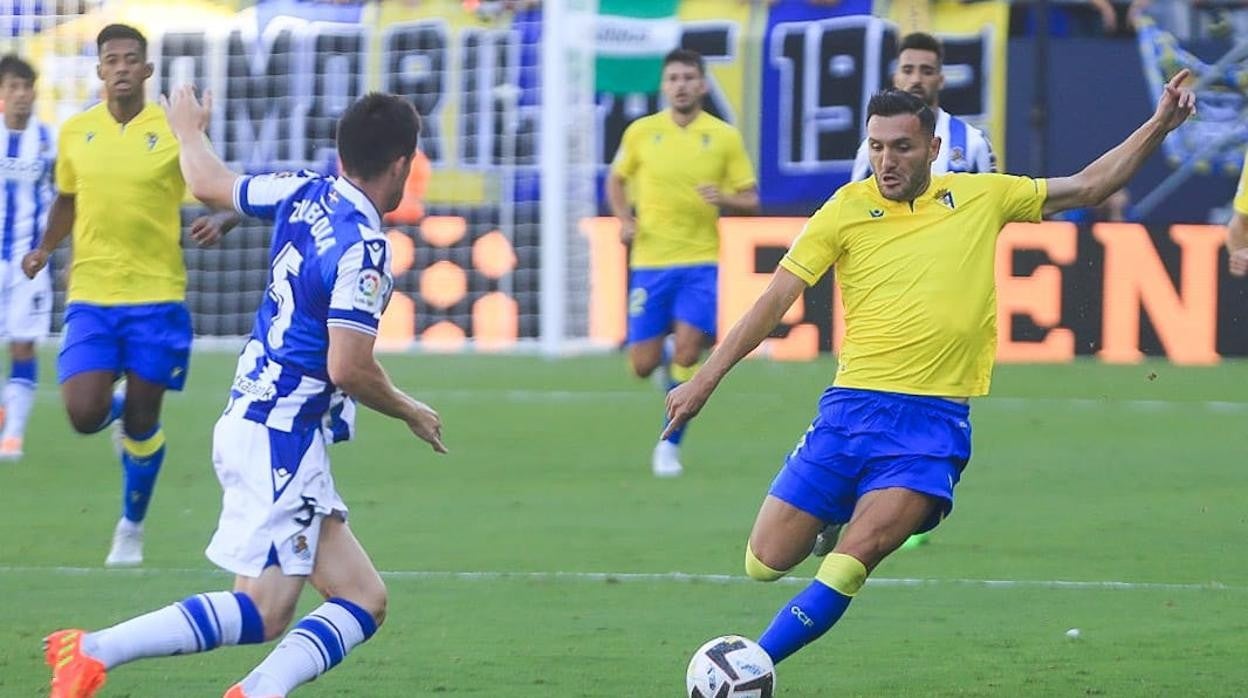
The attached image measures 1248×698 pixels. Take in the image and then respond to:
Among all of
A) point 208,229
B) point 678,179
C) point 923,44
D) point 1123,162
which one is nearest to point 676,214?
point 678,179

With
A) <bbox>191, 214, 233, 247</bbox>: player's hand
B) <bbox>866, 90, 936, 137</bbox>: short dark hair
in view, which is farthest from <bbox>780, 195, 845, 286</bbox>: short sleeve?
<bbox>191, 214, 233, 247</bbox>: player's hand

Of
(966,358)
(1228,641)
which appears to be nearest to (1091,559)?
(1228,641)

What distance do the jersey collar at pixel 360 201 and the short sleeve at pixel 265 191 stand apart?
14 cm

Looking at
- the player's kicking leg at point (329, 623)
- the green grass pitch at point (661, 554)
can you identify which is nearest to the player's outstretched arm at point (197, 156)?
the player's kicking leg at point (329, 623)

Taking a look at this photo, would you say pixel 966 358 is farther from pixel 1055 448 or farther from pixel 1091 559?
pixel 1055 448

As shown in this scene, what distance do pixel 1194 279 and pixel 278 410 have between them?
1405cm

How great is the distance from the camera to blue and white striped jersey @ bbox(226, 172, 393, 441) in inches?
239

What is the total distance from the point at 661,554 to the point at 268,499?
4327mm

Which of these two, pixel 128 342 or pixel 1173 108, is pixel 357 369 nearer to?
pixel 1173 108

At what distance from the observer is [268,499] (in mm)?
6141

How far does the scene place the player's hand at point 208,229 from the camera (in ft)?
25.3

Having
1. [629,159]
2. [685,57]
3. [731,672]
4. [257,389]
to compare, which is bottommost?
[731,672]

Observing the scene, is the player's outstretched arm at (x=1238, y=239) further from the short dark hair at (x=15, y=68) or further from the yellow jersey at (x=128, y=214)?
the short dark hair at (x=15, y=68)

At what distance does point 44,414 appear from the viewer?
661 inches
